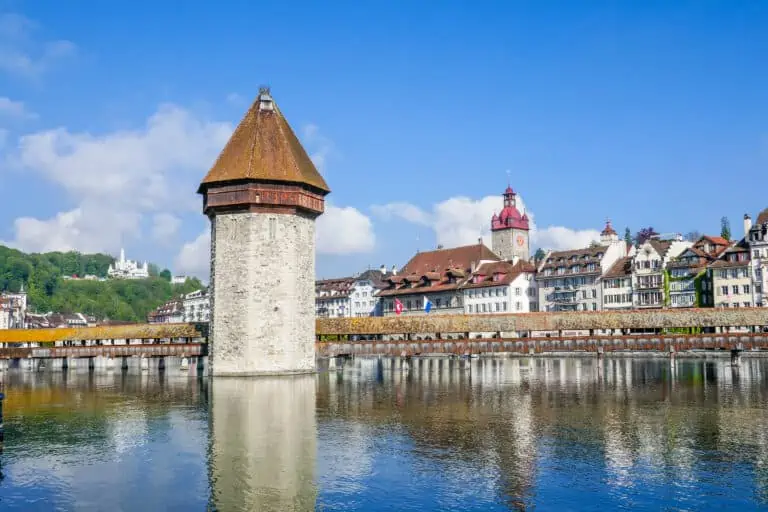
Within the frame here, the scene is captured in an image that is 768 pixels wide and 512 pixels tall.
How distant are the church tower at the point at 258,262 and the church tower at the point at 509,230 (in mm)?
47974

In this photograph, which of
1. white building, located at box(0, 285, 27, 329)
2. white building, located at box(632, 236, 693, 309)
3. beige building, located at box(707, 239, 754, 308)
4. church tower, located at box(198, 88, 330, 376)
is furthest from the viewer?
white building, located at box(0, 285, 27, 329)

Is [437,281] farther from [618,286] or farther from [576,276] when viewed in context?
[618,286]

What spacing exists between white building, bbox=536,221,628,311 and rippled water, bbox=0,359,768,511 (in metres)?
36.3

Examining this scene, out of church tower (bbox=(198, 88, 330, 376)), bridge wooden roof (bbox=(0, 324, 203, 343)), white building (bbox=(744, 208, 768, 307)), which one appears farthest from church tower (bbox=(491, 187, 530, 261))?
church tower (bbox=(198, 88, 330, 376))

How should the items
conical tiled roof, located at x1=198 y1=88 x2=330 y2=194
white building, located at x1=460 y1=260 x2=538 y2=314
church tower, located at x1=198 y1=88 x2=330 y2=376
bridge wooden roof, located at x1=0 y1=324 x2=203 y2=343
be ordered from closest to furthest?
1. church tower, located at x1=198 y1=88 x2=330 y2=376
2. conical tiled roof, located at x1=198 y1=88 x2=330 y2=194
3. bridge wooden roof, located at x1=0 y1=324 x2=203 y2=343
4. white building, located at x1=460 y1=260 x2=538 y2=314

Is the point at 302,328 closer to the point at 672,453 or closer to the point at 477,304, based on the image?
the point at 672,453

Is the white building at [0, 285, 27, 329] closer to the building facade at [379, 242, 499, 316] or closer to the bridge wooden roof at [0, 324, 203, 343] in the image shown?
the building facade at [379, 242, 499, 316]

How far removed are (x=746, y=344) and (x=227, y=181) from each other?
24892 millimetres

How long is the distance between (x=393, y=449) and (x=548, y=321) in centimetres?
2586

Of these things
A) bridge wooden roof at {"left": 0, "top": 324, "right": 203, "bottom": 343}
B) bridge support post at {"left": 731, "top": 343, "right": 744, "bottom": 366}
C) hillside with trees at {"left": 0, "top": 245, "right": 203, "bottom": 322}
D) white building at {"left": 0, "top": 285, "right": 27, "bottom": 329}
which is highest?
hillside with trees at {"left": 0, "top": 245, "right": 203, "bottom": 322}

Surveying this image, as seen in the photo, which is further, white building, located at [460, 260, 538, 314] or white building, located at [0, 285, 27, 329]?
white building, located at [0, 285, 27, 329]

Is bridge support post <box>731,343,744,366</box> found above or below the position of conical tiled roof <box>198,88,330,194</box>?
below

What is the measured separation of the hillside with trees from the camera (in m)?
122

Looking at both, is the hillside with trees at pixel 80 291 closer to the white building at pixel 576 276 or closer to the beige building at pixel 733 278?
the white building at pixel 576 276
